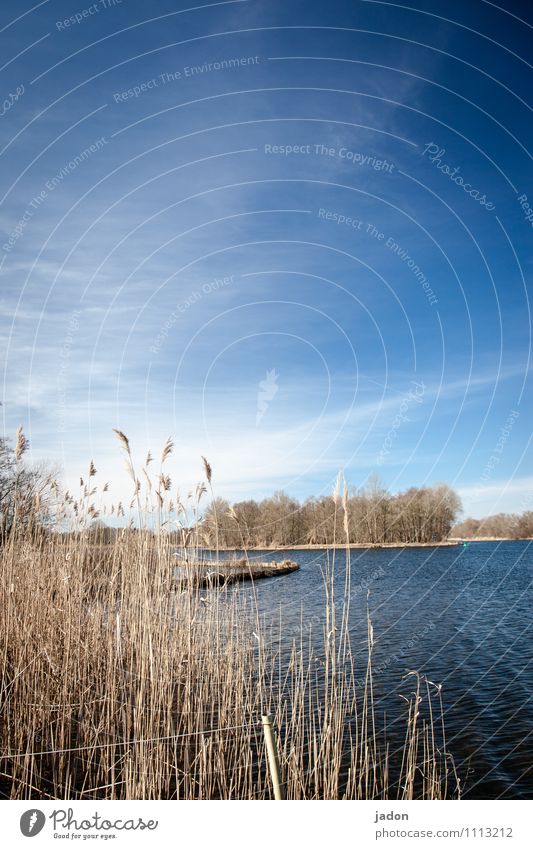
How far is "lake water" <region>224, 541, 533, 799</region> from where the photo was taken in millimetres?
6672

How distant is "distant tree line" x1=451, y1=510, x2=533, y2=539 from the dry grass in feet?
121

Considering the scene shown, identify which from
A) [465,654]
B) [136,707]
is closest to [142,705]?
[136,707]

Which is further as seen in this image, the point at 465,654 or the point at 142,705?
the point at 465,654

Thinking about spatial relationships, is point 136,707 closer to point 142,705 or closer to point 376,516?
point 142,705

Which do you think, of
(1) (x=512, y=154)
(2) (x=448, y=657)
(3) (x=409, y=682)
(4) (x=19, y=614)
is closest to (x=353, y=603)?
(2) (x=448, y=657)

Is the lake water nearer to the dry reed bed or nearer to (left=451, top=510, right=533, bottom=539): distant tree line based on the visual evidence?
the dry reed bed

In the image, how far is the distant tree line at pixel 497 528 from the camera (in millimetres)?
42400

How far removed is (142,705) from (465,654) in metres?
9.77

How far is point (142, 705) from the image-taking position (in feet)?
15.7

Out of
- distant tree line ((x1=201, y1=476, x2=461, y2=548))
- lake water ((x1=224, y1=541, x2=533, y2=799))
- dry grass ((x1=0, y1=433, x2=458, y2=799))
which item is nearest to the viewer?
dry grass ((x1=0, y1=433, x2=458, y2=799))

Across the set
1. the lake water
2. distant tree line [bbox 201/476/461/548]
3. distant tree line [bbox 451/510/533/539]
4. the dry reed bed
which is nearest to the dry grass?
the dry reed bed

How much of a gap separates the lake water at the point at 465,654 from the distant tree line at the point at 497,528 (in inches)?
689
